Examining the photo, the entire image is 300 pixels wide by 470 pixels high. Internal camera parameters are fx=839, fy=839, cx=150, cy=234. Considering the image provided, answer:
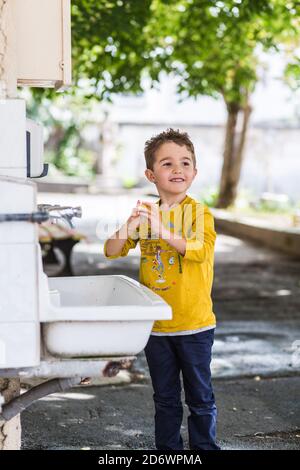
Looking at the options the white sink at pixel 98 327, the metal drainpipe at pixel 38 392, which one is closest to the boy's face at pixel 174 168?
the white sink at pixel 98 327

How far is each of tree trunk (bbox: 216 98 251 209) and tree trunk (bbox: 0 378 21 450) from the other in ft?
55.9

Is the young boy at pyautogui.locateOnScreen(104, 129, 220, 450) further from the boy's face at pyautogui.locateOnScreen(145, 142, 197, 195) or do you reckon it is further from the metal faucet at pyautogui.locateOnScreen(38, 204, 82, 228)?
the metal faucet at pyautogui.locateOnScreen(38, 204, 82, 228)

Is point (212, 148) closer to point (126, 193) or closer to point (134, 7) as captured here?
point (126, 193)

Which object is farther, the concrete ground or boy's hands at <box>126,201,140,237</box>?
the concrete ground

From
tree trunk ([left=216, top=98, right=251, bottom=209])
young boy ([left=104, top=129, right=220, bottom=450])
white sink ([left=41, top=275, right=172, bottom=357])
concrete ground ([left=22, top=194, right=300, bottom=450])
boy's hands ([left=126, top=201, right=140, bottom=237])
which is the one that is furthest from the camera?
tree trunk ([left=216, top=98, right=251, bottom=209])

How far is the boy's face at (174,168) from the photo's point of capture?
3.55 meters

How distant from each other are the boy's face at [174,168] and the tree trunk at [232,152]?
16634 mm

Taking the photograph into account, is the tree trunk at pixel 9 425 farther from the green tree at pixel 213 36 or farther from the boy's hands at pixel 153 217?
the green tree at pixel 213 36

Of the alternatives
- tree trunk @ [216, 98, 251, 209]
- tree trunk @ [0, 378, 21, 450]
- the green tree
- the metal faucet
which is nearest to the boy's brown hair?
the metal faucet

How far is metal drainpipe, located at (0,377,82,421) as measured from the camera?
288 centimetres

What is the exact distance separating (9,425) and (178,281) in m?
0.91

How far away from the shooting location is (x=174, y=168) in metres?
3.55
